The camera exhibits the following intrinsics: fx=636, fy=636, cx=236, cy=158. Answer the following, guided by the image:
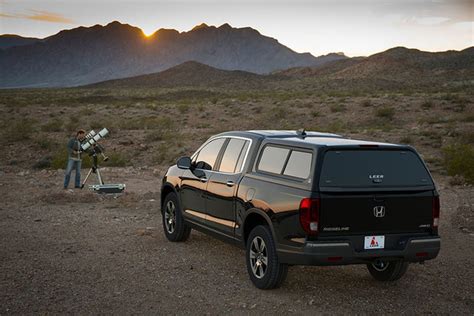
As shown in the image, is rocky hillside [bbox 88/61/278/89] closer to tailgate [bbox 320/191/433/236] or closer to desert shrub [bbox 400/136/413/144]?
desert shrub [bbox 400/136/413/144]

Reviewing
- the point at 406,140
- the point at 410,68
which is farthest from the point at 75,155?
the point at 410,68

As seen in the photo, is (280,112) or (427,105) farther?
(280,112)

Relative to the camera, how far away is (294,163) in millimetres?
6824

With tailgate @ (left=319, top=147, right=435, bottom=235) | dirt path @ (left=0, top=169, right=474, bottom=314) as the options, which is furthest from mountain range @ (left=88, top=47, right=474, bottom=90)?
tailgate @ (left=319, top=147, right=435, bottom=235)

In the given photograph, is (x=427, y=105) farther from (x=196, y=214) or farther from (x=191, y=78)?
(x=191, y=78)

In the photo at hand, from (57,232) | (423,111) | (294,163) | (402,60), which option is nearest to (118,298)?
(294,163)

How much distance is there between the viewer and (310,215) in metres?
6.31

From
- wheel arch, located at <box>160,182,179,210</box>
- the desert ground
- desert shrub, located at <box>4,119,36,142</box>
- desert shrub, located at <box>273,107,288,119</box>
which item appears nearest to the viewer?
the desert ground

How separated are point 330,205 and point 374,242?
65 cm

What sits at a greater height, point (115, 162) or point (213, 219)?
point (213, 219)

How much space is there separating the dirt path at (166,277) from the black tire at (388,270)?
0.32ft

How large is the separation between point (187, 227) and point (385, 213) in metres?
3.69

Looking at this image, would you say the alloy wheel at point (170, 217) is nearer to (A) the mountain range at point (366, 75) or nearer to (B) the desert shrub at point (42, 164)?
(B) the desert shrub at point (42, 164)

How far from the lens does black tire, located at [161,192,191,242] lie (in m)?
9.34
